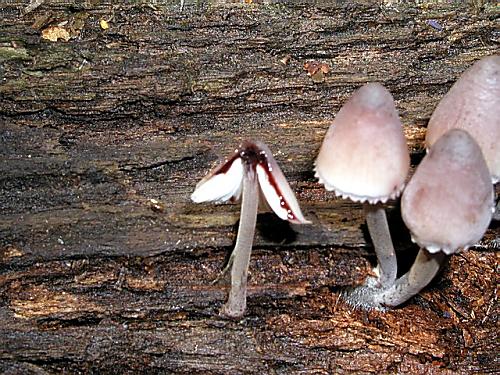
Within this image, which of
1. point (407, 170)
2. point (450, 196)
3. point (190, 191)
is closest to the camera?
point (450, 196)

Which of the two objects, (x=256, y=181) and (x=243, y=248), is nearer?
(x=256, y=181)

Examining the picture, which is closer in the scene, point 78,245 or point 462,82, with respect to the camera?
point 462,82

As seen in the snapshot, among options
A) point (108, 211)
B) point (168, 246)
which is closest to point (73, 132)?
point (108, 211)

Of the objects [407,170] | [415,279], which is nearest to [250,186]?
[407,170]

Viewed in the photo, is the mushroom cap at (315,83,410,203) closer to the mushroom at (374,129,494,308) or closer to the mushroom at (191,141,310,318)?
the mushroom at (374,129,494,308)

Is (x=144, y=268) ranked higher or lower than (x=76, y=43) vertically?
lower

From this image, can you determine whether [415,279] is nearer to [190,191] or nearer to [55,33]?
[190,191]

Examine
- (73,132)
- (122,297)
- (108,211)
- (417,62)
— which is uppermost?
(417,62)

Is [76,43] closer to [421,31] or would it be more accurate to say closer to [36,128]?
[36,128]
